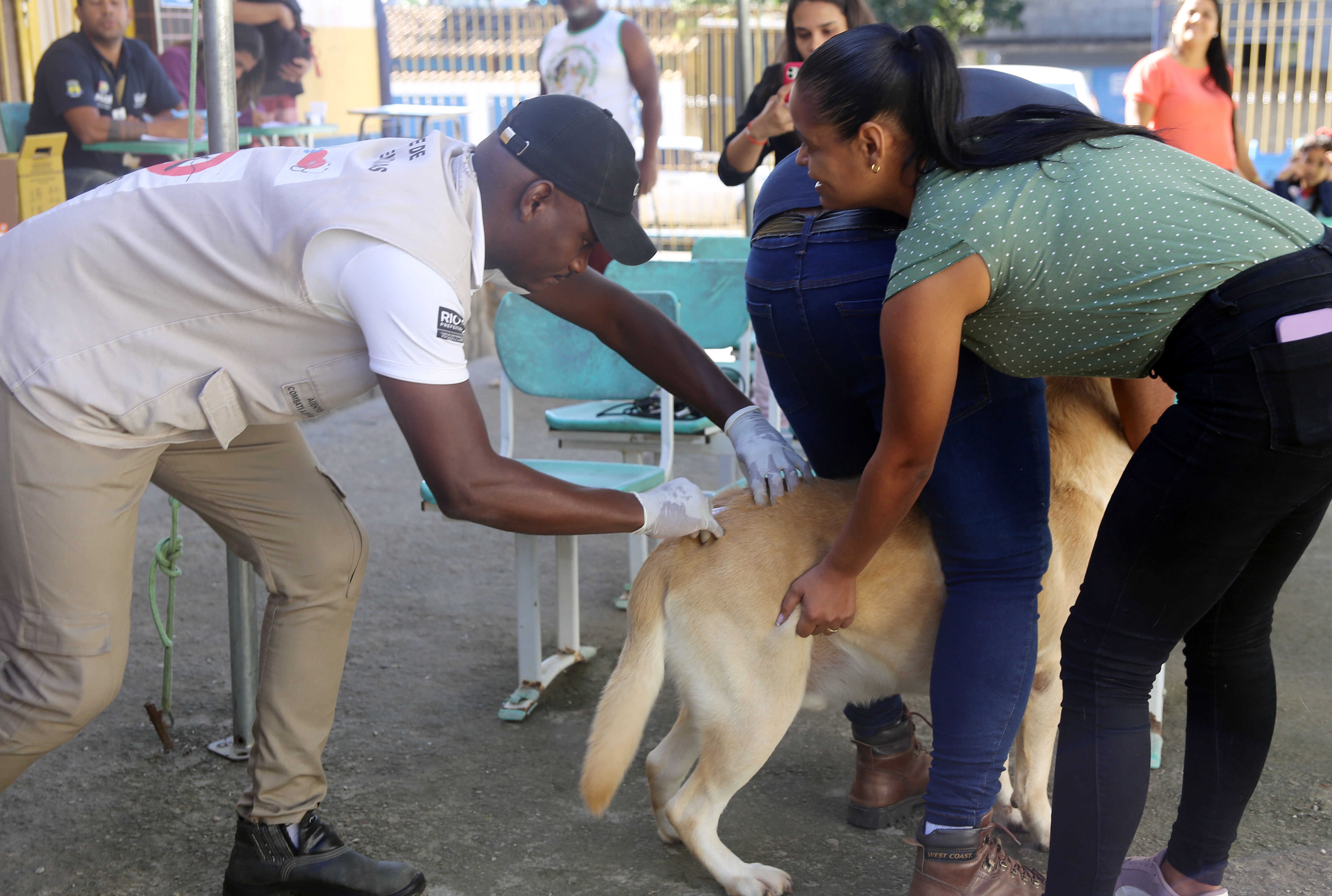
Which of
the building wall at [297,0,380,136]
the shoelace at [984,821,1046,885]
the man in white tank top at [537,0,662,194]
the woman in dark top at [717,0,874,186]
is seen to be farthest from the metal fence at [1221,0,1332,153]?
the shoelace at [984,821,1046,885]

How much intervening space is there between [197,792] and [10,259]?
146 centimetres

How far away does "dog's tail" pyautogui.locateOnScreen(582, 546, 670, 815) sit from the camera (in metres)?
2.16

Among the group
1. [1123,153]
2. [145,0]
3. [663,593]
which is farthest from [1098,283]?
[145,0]

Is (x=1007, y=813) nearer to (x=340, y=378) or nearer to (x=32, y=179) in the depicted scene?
(x=340, y=378)

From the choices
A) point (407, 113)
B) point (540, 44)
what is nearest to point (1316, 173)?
point (407, 113)

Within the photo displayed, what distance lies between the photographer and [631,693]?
2188 mm

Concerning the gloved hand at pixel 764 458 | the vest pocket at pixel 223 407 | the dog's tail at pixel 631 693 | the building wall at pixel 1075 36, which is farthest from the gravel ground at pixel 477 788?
the building wall at pixel 1075 36

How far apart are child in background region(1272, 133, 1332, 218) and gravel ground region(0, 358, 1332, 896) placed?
16.7ft

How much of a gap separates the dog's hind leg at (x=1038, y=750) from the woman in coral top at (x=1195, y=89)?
399 centimetres

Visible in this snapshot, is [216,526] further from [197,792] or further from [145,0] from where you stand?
[145,0]

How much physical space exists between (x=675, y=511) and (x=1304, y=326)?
3.60 feet

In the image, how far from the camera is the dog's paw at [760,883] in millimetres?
2266

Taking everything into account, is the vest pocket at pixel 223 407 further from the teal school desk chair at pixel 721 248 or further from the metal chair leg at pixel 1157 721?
the teal school desk chair at pixel 721 248

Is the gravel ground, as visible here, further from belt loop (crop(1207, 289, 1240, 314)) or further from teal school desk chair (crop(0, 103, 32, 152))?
teal school desk chair (crop(0, 103, 32, 152))
